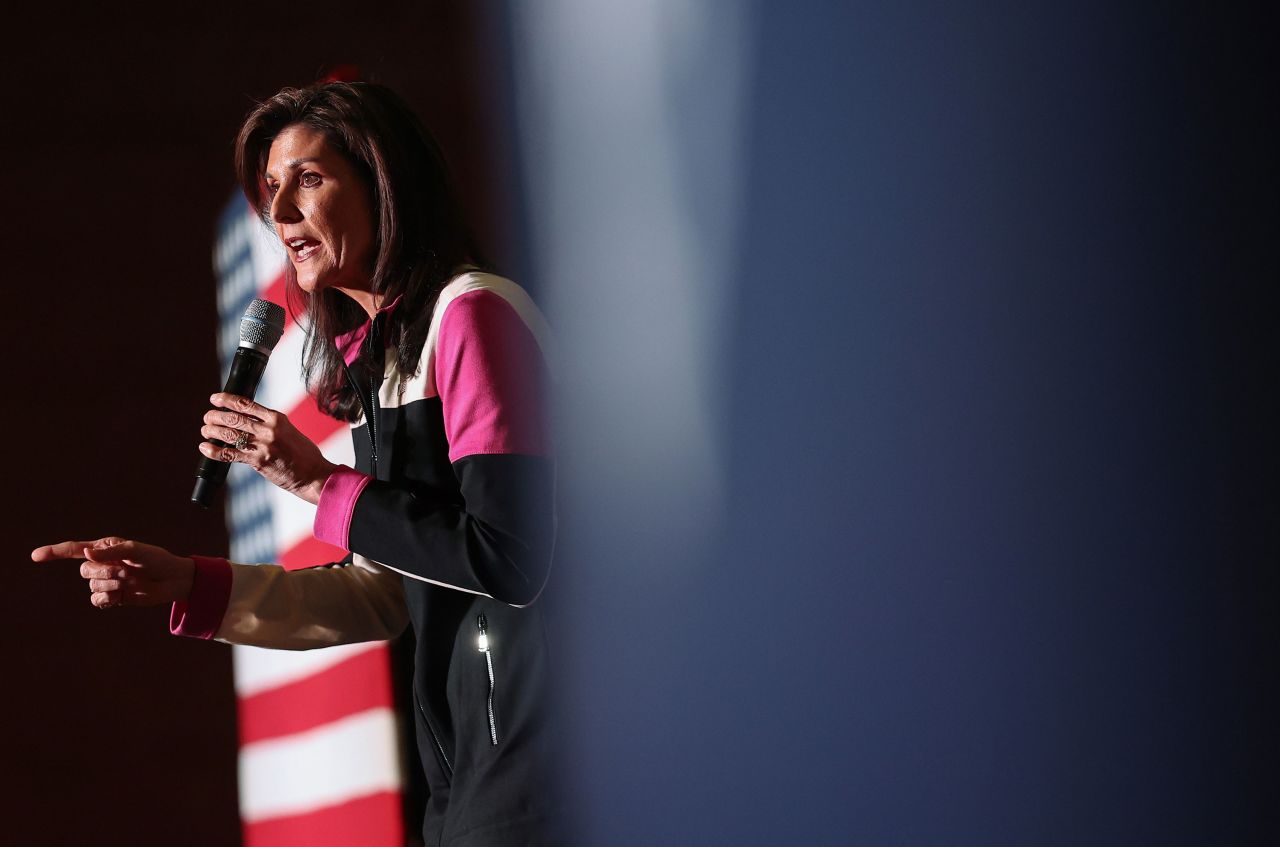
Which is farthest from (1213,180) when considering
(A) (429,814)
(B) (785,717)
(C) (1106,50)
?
(A) (429,814)

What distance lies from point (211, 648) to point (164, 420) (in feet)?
1.46

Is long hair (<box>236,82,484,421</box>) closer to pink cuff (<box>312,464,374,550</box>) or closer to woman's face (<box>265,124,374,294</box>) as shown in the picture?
woman's face (<box>265,124,374,294</box>)

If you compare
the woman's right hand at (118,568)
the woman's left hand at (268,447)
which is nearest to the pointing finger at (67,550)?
the woman's right hand at (118,568)

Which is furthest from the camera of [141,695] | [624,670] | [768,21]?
[141,695]

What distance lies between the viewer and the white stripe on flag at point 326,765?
195cm

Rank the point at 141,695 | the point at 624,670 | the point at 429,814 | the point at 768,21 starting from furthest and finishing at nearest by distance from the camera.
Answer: the point at 141,695
the point at 768,21
the point at 624,670
the point at 429,814

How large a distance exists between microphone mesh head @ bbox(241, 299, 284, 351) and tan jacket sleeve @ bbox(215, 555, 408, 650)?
30 cm

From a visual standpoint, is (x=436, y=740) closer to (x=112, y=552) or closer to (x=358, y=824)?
(x=112, y=552)

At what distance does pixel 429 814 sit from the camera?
4.78 feet

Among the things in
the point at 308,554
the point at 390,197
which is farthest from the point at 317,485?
the point at 308,554

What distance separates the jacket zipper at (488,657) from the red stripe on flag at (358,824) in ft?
2.24

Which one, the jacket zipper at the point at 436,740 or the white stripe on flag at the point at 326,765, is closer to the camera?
the jacket zipper at the point at 436,740

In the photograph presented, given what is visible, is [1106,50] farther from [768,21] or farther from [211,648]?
[211,648]

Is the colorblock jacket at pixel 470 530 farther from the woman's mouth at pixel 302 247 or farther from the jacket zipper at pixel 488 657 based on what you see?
the woman's mouth at pixel 302 247
